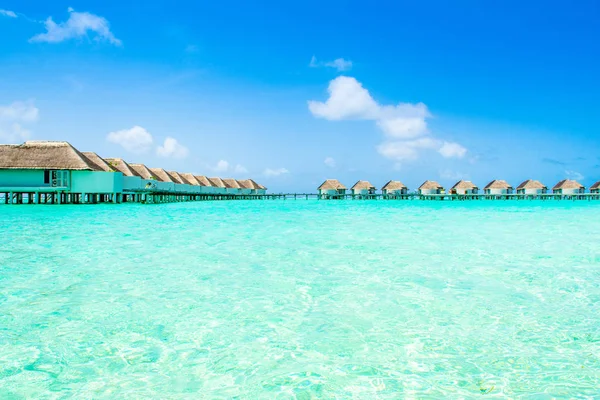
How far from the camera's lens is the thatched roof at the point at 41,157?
78.3 feet

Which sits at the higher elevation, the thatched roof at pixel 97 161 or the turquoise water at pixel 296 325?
the thatched roof at pixel 97 161

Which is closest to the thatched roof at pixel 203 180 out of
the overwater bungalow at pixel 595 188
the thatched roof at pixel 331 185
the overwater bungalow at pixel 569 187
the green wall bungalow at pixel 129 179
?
the thatched roof at pixel 331 185

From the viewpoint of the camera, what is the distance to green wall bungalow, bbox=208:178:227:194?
169 ft

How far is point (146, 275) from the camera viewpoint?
19.0 ft

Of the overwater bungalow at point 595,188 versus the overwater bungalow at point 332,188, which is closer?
the overwater bungalow at point 332,188

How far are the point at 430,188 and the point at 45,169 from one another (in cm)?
4250

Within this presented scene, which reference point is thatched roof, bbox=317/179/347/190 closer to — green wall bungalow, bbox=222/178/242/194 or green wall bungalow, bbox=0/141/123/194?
green wall bungalow, bbox=222/178/242/194

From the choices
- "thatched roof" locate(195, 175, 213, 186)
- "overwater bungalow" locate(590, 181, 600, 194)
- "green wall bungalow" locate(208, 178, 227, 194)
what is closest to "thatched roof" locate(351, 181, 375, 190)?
"green wall bungalow" locate(208, 178, 227, 194)

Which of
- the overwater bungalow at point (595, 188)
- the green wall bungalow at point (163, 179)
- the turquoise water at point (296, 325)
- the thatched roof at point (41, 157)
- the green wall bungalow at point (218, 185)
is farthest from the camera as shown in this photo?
the overwater bungalow at point (595, 188)

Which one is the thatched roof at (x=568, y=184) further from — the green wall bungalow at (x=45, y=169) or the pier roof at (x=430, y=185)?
the green wall bungalow at (x=45, y=169)

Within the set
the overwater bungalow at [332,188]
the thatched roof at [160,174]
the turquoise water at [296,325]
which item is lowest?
the turquoise water at [296,325]

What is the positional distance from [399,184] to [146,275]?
51202mm

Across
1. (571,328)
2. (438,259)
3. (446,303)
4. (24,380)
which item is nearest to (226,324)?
(24,380)

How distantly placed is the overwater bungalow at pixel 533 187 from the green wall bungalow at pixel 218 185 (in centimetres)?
3504
